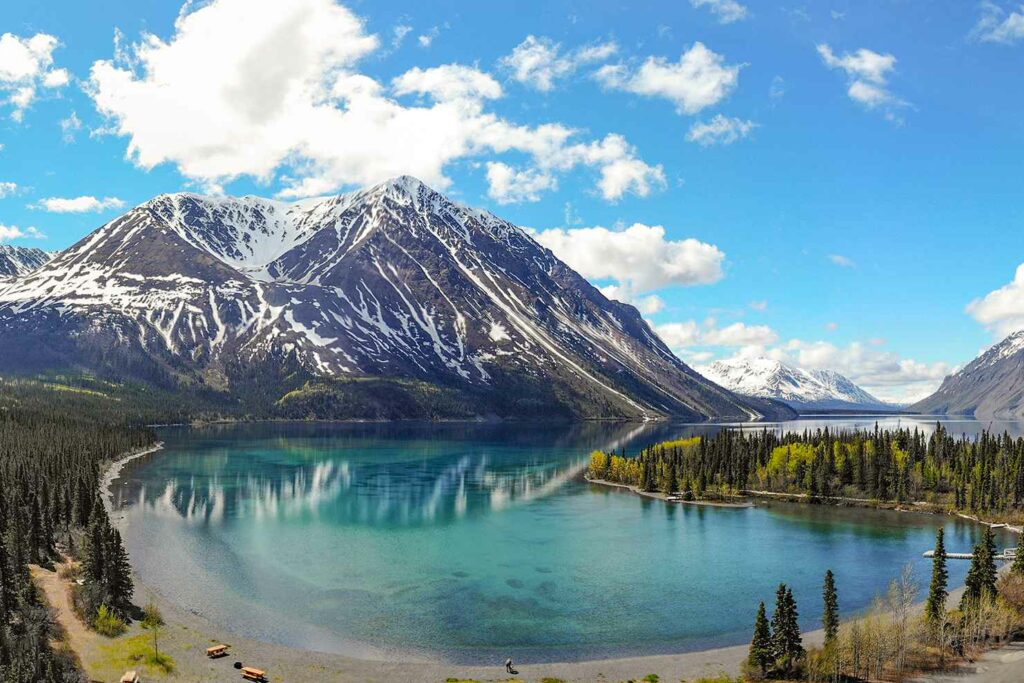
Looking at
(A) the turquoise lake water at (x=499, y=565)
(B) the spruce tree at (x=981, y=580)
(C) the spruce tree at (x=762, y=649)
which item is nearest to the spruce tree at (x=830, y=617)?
(C) the spruce tree at (x=762, y=649)

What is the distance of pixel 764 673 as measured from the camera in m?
75.3

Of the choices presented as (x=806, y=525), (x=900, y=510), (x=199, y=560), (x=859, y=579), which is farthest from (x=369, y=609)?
(x=900, y=510)

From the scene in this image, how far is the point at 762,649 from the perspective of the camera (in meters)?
76.1

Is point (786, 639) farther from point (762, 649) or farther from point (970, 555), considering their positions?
point (970, 555)

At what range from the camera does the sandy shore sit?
73.3 metres

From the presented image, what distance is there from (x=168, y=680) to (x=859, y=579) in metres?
101

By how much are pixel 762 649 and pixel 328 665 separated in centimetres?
4499

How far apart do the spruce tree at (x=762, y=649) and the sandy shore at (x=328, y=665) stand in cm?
259

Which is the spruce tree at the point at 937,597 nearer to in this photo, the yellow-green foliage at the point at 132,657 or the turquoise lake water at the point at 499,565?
the turquoise lake water at the point at 499,565

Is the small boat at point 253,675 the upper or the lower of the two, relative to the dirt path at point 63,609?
lower

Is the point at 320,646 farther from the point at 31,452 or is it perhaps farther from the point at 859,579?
the point at 31,452

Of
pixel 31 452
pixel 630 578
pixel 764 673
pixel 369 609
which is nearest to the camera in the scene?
pixel 764 673

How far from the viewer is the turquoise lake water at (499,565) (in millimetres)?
91125

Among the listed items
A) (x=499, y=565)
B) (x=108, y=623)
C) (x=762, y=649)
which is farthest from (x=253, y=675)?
(x=499, y=565)
